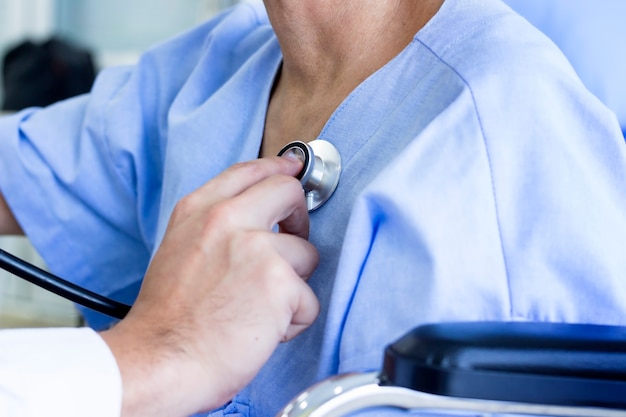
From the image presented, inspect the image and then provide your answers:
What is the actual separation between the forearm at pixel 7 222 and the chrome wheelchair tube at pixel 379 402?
802 millimetres

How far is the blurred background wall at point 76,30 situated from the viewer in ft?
9.86

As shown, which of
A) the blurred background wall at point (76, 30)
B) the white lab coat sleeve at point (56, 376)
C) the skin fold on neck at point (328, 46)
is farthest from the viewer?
the blurred background wall at point (76, 30)

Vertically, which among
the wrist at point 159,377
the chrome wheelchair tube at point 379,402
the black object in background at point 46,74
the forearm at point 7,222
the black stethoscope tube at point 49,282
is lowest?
the black object in background at point 46,74

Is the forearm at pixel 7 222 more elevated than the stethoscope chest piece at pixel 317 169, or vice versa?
the stethoscope chest piece at pixel 317 169

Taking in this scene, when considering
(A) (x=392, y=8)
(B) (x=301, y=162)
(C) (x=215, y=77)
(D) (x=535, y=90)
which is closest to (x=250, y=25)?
(C) (x=215, y=77)

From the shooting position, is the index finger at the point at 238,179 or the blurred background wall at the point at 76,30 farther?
the blurred background wall at the point at 76,30

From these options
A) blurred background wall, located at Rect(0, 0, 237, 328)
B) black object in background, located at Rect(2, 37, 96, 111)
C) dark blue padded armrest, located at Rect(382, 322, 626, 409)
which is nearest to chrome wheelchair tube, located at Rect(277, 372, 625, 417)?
dark blue padded armrest, located at Rect(382, 322, 626, 409)

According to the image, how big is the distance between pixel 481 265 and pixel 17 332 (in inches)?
14.7

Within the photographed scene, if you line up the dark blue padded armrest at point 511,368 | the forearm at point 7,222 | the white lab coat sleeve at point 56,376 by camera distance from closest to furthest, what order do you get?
the dark blue padded armrest at point 511,368
the white lab coat sleeve at point 56,376
the forearm at point 7,222

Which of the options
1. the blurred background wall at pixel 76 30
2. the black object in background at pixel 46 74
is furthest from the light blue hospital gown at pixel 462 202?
the black object in background at pixel 46 74

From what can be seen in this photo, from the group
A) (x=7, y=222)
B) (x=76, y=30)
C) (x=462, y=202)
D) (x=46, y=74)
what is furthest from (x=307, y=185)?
(x=76, y=30)

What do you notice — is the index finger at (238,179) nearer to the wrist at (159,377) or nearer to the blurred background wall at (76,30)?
the wrist at (159,377)

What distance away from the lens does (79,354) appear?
611mm

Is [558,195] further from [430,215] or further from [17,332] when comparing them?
[17,332]
